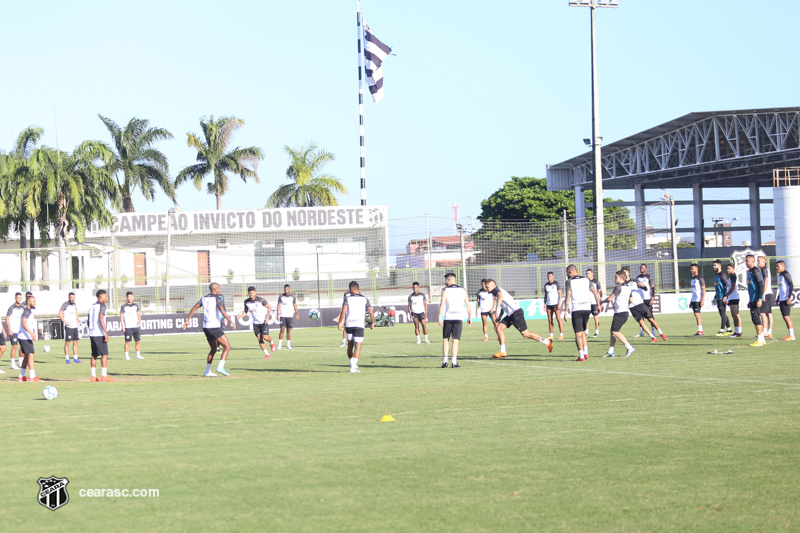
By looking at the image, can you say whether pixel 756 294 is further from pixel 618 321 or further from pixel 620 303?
pixel 618 321

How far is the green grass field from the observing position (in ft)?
18.8

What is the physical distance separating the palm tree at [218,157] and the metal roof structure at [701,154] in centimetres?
2585

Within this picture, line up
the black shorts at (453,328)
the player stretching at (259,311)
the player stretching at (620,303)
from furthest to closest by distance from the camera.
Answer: the player stretching at (259,311) < the player stretching at (620,303) < the black shorts at (453,328)

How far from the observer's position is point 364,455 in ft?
25.4

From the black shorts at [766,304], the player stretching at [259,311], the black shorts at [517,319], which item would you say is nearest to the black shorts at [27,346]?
the player stretching at [259,311]

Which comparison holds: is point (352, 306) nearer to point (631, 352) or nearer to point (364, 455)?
point (631, 352)

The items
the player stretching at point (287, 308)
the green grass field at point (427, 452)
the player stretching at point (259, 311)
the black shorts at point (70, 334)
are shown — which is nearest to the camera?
the green grass field at point (427, 452)

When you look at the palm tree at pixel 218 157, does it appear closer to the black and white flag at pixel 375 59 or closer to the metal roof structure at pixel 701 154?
the black and white flag at pixel 375 59

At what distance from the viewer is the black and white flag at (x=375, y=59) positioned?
5078cm

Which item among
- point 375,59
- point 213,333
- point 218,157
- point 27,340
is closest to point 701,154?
point 375,59

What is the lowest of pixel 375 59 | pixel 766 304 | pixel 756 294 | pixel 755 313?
pixel 755 313

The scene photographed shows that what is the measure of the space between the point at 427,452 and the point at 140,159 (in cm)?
5211

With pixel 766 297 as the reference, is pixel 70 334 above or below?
below

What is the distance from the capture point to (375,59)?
2007 inches
